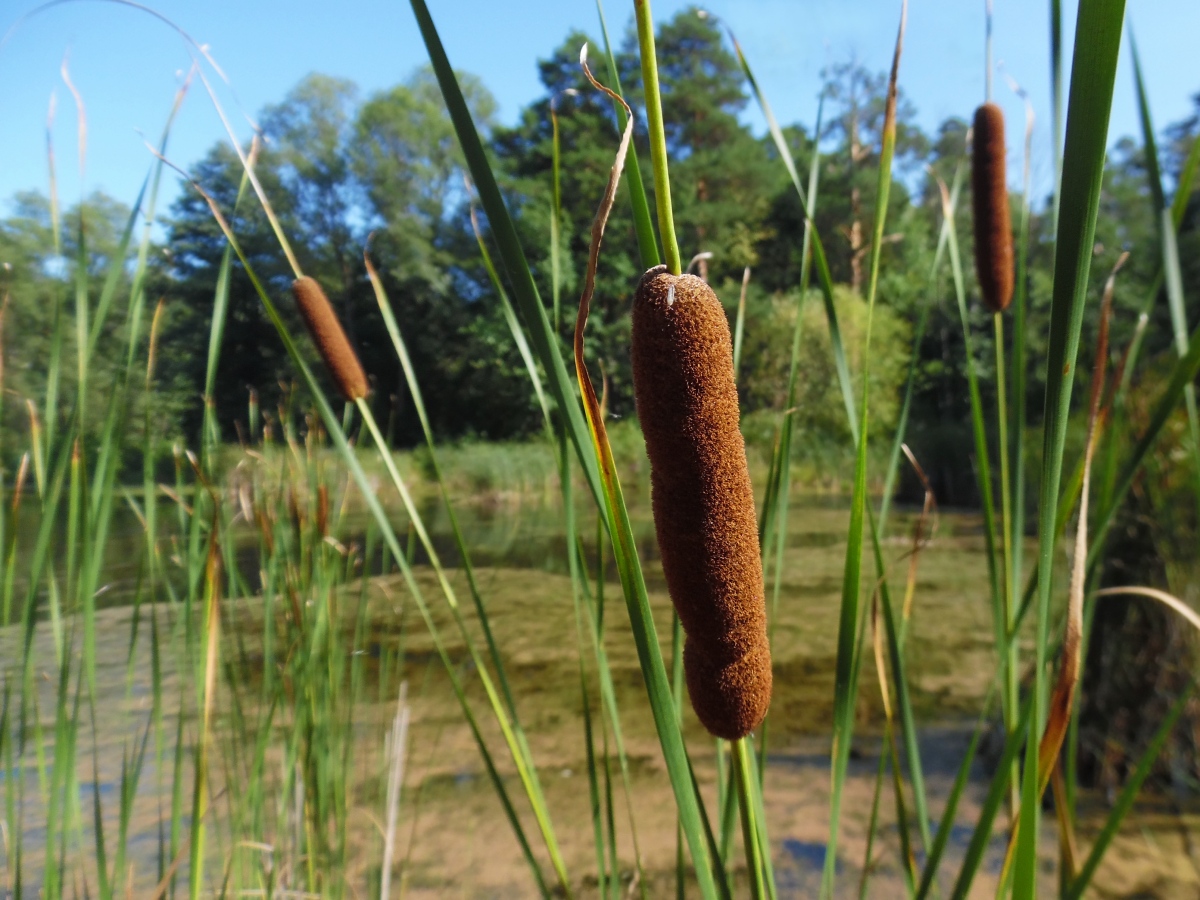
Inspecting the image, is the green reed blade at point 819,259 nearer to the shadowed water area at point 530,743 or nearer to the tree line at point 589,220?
the shadowed water area at point 530,743

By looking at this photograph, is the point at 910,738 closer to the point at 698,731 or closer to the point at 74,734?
the point at 74,734

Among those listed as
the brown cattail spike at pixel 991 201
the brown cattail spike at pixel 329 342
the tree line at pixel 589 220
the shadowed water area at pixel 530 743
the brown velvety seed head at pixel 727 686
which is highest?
the tree line at pixel 589 220

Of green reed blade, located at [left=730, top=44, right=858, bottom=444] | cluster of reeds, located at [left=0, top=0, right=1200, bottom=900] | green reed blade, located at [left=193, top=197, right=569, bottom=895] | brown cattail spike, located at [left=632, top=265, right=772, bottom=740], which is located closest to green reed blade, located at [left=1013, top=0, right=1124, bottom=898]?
cluster of reeds, located at [left=0, top=0, right=1200, bottom=900]

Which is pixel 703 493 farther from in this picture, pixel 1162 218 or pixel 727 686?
pixel 1162 218

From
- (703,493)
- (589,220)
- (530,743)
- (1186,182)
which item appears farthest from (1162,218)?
(589,220)

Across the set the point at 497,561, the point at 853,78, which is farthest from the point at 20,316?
the point at 853,78

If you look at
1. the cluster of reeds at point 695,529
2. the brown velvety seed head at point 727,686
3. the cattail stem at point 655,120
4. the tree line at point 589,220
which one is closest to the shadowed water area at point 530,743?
the cluster of reeds at point 695,529
